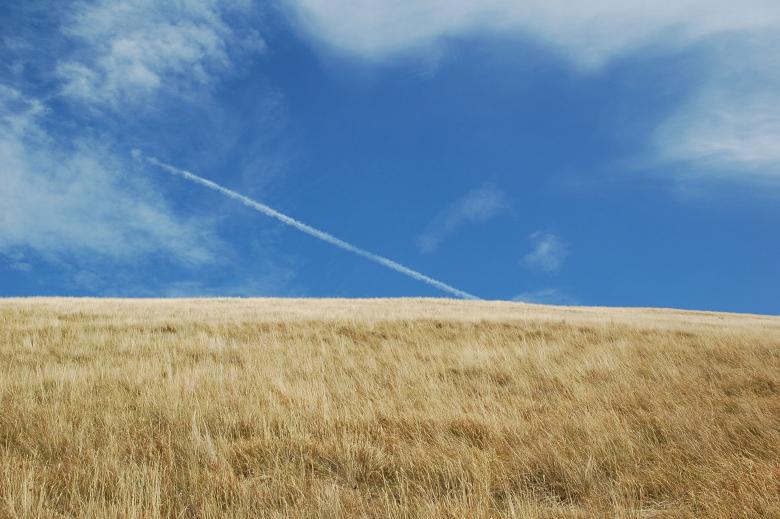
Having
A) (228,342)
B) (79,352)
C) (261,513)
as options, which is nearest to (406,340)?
(228,342)

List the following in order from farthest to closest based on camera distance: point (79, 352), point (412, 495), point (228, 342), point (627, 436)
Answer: point (228, 342), point (79, 352), point (627, 436), point (412, 495)

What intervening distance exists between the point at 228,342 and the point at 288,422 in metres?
6.96

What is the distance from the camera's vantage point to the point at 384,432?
17.6 feet

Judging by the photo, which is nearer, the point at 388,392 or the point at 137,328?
the point at 388,392

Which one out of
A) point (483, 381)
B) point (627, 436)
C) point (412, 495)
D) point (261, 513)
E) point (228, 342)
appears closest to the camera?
point (261, 513)

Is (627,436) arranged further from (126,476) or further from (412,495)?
(126,476)

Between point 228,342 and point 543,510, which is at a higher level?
point 228,342

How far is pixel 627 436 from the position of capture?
5.30 meters

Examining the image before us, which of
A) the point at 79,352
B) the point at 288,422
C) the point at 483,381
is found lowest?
the point at 288,422

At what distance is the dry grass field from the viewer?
3809 millimetres

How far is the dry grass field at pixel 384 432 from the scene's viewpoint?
3.81 m

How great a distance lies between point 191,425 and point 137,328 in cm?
933

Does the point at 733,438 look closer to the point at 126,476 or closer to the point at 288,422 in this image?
the point at 288,422

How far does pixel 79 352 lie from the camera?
33.7 ft
